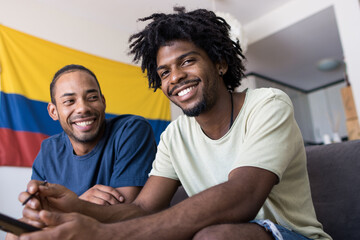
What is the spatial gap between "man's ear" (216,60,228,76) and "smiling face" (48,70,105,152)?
65 cm

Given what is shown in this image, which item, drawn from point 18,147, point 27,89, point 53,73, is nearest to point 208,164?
point 18,147

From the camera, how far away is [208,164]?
3.93 feet

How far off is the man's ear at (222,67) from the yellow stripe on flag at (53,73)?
2.14m

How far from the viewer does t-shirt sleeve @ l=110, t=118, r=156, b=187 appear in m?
1.46

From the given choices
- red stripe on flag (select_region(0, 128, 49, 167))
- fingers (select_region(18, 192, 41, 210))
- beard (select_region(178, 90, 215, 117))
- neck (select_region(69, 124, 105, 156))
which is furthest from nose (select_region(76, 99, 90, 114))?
red stripe on flag (select_region(0, 128, 49, 167))

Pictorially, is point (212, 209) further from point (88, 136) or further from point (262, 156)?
point (88, 136)

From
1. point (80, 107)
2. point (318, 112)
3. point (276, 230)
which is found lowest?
point (276, 230)

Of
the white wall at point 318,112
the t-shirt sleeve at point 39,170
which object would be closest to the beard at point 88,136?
the t-shirt sleeve at point 39,170

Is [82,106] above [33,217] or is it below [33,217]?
above

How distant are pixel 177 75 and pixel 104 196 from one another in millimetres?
551

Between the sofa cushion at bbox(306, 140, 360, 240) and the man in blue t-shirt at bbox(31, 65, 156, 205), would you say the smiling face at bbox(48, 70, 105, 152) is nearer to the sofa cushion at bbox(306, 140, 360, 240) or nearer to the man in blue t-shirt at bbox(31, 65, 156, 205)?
the man in blue t-shirt at bbox(31, 65, 156, 205)

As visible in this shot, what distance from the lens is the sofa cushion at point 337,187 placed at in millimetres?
1287

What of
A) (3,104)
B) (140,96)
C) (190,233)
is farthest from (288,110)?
(140,96)

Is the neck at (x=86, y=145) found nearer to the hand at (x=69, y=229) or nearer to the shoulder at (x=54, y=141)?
the shoulder at (x=54, y=141)
